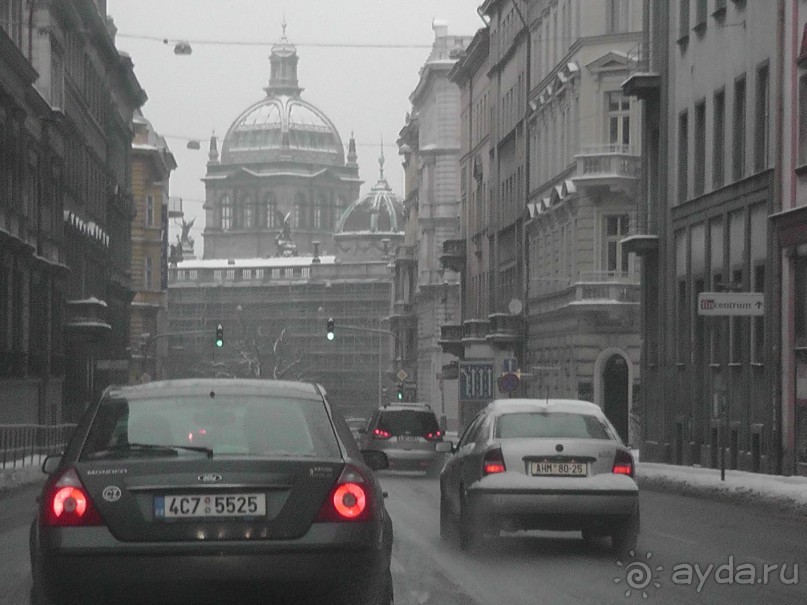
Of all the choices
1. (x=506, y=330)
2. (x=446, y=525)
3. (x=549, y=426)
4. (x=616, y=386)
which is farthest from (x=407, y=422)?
(x=506, y=330)

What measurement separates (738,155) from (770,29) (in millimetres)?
3130

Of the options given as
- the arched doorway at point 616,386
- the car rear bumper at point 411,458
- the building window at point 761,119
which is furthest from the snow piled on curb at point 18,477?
the arched doorway at point 616,386

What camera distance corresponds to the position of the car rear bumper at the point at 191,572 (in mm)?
10422

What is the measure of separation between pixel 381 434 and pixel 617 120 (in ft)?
57.4

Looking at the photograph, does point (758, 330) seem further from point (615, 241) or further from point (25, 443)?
point (615, 241)

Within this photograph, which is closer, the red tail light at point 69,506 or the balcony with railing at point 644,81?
the red tail light at point 69,506

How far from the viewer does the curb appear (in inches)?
989

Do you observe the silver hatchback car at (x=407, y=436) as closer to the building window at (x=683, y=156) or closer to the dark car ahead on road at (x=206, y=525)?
the building window at (x=683, y=156)

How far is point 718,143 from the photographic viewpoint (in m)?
40.7

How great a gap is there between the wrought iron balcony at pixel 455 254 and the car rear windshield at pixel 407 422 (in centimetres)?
5008

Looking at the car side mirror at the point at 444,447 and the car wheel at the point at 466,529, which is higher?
the car side mirror at the point at 444,447

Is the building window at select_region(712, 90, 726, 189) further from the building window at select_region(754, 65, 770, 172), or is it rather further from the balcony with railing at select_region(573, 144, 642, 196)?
the balcony with railing at select_region(573, 144, 642, 196)

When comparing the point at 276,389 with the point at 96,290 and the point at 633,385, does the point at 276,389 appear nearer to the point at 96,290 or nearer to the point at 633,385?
the point at 633,385

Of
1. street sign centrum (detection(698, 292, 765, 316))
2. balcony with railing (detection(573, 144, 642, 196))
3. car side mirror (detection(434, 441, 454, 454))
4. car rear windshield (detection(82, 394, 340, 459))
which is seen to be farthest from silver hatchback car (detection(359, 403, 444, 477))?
car rear windshield (detection(82, 394, 340, 459))
